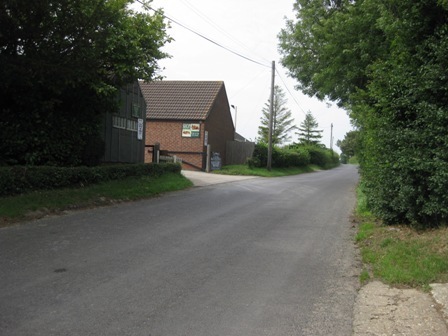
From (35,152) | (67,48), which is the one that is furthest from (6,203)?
(67,48)

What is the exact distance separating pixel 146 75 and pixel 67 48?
3588 mm

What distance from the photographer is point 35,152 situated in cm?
1275

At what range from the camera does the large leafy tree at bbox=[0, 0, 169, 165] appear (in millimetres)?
10977

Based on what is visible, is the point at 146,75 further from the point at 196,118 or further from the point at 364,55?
the point at 196,118

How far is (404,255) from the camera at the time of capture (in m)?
6.59

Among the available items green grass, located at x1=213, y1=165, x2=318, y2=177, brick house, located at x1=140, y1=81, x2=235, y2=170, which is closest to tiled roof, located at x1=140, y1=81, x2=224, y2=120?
brick house, located at x1=140, y1=81, x2=235, y2=170

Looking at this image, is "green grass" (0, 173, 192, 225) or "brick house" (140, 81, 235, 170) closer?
"green grass" (0, 173, 192, 225)

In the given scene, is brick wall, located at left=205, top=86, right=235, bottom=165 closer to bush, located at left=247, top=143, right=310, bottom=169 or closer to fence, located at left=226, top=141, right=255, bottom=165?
fence, located at left=226, top=141, right=255, bottom=165

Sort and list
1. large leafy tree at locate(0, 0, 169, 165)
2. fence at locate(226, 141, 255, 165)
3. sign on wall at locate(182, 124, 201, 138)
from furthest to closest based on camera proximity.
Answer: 1. fence at locate(226, 141, 255, 165)
2. sign on wall at locate(182, 124, 201, 138)
3. large leafy tree at locate(0, 0, 169, 165)

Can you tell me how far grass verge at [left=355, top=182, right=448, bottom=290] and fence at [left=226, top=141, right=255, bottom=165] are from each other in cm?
2577

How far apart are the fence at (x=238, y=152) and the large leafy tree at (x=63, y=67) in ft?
63.3

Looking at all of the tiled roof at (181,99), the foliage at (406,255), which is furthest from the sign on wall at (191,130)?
the foliage at (406,255)

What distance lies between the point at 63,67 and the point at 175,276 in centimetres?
761

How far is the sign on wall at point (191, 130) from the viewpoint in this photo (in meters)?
29.5
